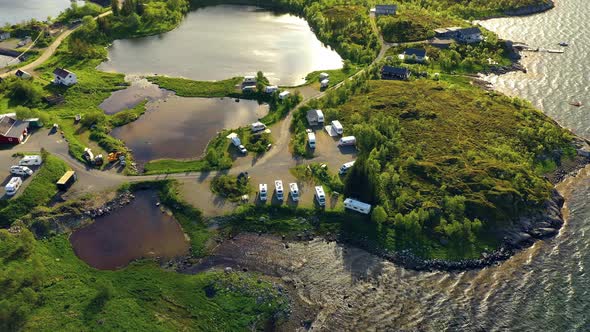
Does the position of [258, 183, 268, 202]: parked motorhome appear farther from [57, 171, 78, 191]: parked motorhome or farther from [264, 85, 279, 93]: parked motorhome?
[264, 85, 279, 93]: parked motorhome

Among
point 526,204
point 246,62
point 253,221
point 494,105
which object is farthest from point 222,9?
point 526,204

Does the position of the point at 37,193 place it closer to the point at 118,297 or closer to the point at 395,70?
the point at 118,297

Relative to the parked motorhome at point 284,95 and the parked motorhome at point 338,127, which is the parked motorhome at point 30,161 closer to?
the parked motorhome at point 284,95

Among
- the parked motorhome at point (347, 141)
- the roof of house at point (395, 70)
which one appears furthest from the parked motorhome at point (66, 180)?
the roof of house at point (395, 70)

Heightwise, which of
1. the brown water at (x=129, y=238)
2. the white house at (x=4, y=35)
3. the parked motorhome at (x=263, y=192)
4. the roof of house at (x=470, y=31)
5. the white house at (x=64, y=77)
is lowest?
the brown water at (x=129, y=238)

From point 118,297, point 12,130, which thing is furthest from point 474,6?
point 118,297

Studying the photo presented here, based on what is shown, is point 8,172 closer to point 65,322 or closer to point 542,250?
point 65,322
